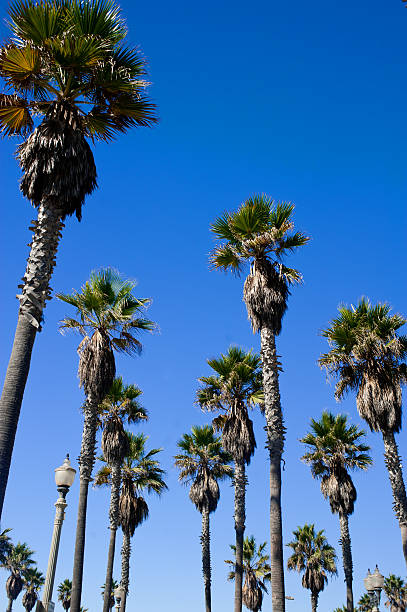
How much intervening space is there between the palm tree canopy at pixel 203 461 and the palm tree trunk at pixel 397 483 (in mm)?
14104

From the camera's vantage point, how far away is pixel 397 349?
70.0 ft

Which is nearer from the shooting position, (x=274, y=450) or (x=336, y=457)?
(x=274, y=450)

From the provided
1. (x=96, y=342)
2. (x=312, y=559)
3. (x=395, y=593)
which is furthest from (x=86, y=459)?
(x=395, y=593)

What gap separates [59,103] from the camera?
12.2 metres

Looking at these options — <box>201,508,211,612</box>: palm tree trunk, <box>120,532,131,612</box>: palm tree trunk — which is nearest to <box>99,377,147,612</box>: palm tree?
<box>120,532,131,612</box>: palm tree trunk

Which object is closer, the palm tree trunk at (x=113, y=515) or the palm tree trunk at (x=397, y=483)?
the palm tree trunk at (x=397, y=483)

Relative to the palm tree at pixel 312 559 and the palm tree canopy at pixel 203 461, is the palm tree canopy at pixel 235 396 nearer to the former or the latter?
the palm tree canopy at pixel 203 461

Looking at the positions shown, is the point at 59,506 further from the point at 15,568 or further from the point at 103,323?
the point at 15,568

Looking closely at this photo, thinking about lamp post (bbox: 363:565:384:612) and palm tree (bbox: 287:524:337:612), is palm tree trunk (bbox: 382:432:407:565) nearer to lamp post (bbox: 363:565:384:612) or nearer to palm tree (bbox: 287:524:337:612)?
lamp post (bbox: 363:565:384:612)

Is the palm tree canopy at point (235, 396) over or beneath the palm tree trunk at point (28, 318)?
over

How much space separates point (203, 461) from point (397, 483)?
600 inches

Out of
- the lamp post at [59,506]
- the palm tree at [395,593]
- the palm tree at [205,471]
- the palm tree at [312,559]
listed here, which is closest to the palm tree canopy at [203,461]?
the palm tree at [205,471]

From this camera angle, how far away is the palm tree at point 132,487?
98.3ft

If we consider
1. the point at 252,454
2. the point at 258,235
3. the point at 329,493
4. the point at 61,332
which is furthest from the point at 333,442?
the point at 61,332
